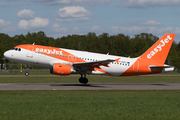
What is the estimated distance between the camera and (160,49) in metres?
36.4

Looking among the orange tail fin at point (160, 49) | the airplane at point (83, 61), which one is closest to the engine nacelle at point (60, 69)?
the airplane at point (83, 61)

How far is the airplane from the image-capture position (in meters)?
32.3

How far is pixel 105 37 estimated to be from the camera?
13450 cm

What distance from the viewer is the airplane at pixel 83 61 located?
3228cm
